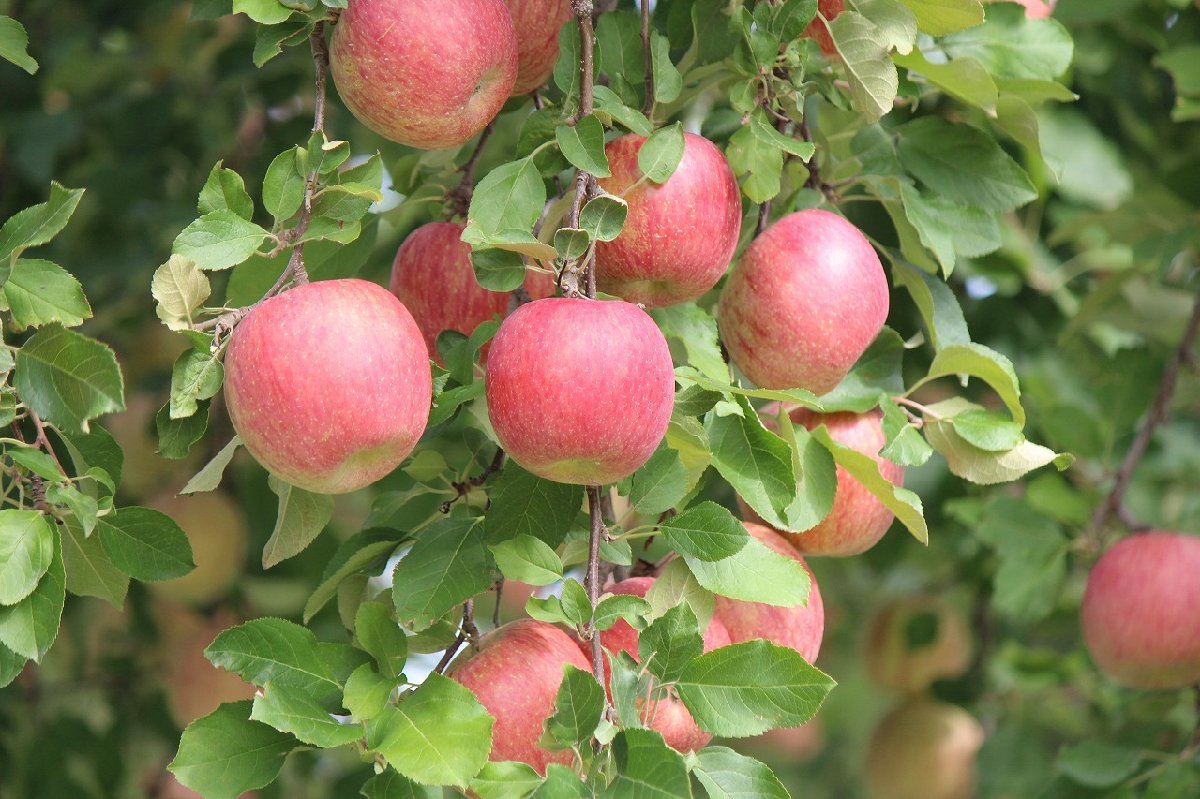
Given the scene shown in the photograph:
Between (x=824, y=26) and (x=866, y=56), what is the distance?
0.31 ft

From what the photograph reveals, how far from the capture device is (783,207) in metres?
1.33

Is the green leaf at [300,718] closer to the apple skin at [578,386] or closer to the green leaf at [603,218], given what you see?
the apple skin at [578,386]

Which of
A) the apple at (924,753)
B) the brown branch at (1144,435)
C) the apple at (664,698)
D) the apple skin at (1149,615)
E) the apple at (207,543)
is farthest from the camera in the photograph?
the apple at (924,753)

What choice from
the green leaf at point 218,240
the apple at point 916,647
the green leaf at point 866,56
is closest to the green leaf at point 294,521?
the green leaf at point 218,240

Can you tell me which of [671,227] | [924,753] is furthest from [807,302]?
[924,753]

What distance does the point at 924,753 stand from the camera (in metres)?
2.65

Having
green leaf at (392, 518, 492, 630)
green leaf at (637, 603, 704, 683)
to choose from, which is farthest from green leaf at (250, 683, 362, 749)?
green leaf at (637, 603, 704, 683)

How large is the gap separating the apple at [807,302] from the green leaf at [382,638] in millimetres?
415

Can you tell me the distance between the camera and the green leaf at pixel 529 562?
3.34 feet

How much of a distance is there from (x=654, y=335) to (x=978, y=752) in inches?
60.9

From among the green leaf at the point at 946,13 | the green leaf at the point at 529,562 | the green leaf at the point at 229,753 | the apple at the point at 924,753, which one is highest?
the green leaf at the point at 946,13

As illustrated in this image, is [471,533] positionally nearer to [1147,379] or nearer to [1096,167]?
[1147,379]

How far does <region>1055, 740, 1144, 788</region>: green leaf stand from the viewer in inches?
67.9

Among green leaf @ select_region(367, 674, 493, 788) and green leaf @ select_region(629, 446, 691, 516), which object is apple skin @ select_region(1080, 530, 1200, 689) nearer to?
green leaf @ select_region(629, 446, 691, 516)
